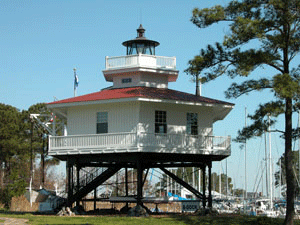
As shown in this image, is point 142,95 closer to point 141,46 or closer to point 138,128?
point 138,128

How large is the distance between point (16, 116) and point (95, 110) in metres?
30.2

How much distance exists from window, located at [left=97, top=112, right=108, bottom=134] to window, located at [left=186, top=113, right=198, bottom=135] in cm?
521

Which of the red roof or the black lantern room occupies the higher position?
the black lantern room

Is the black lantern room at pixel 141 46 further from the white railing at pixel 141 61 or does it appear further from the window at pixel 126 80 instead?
the window at pixel 126 80

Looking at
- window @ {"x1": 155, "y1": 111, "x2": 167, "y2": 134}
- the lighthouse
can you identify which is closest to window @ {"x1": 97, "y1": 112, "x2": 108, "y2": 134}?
the lighthouse

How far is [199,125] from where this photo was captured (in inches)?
1467

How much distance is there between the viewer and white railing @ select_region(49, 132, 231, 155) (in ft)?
112

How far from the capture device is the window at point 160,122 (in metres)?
36.0

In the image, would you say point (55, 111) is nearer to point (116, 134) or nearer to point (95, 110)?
point (95, 110)

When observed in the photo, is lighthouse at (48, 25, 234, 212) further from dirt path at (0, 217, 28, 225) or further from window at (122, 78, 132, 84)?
dirt path at (0, 217, 28, 225)

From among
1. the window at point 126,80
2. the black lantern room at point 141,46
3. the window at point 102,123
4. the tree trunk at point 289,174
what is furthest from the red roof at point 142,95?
the tree trunk at point 289,174

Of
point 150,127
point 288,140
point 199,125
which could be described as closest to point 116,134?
point 150,127

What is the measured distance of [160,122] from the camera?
36125 millimetres

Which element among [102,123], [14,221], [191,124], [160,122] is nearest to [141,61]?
[160,122]
